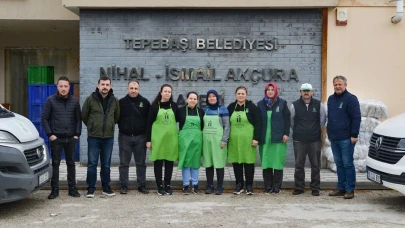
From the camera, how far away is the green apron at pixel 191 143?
8008 millimetres

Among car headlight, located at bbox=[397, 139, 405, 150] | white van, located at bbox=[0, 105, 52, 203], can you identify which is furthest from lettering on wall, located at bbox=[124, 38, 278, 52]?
car headlight, located at bbox=[397, 139, 405, 150]

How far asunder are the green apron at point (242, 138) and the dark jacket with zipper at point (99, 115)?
186 centimetres

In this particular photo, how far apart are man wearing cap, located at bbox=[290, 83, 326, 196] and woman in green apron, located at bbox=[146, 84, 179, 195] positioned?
1.92 m

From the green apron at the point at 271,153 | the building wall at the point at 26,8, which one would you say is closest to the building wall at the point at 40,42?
the building wall at the point at 26,8

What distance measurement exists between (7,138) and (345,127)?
4.78m

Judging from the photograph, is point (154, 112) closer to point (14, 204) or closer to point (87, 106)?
point (87, 106)

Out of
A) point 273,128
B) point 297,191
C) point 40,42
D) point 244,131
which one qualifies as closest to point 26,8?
point 40,42

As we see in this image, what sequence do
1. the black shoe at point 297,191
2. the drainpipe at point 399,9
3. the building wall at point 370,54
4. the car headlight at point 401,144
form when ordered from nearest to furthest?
1. the car headlight at point 401,144
2. the black shoe at point 297,191
3. the drainpipe at point 399,9
4. the building wall at point 370,54

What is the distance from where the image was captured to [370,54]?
33.9 ft

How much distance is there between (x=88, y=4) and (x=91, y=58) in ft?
3.55

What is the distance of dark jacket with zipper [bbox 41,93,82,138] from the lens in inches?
297

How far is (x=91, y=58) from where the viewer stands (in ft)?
34.3

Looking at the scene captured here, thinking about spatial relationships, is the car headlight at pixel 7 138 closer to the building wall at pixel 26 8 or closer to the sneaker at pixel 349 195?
the sneaker at pixel 349 195

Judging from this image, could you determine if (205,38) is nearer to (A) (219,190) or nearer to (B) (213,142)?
(B) (213,142)
